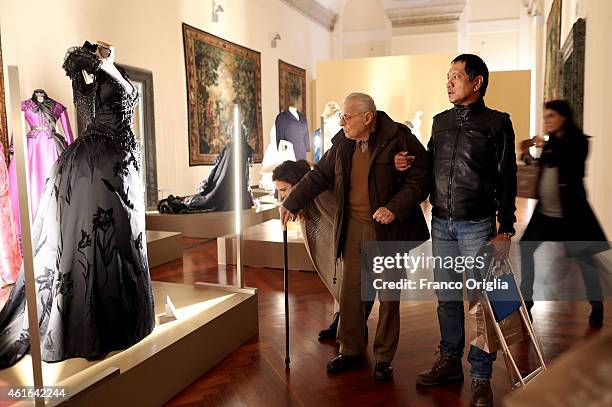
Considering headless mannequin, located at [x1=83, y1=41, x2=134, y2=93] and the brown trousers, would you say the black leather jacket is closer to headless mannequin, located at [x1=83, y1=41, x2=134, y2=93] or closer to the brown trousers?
the brown trousers

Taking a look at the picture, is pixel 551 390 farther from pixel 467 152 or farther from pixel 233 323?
pixel 233 323

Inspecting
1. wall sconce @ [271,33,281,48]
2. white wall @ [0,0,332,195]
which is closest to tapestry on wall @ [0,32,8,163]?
white wall @ [0,0,332,195]

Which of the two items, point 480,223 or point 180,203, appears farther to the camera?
point 180,203

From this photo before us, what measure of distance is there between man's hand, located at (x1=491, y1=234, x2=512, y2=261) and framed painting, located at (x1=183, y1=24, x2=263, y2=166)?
6.53 meters

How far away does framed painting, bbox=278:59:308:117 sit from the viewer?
13.6m

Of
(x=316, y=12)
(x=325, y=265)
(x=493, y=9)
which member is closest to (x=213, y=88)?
(x=316, y=12)

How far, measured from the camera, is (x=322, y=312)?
14.3ft

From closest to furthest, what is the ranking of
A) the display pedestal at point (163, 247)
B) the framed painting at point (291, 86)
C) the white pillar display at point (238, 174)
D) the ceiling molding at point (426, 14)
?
1. the white pillar display at point (238, 174)
2. the display pedestal at point (163, 247)
3. the framed painting at point (291, 86)
4. the ceiling molding at point (426, 14)

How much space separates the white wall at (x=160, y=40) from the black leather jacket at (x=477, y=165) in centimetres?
514

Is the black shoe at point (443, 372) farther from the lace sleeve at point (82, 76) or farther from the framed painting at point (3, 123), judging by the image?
the framed painting at point (3, 123)

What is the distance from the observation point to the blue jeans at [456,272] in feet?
8.82

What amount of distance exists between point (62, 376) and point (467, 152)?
88.3 inches

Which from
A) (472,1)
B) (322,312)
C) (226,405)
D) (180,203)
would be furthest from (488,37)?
(226,405)
